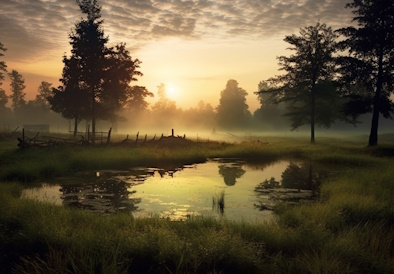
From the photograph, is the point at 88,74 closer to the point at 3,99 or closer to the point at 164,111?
the point at 164,111

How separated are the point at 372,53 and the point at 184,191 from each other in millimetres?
25703

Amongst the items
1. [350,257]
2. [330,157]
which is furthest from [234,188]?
[330,157]

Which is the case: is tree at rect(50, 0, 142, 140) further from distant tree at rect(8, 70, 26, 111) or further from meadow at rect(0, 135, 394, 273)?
distant tree at rect(8, 70, 26, 111)

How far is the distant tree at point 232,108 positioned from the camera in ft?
333

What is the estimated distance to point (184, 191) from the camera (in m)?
15.2

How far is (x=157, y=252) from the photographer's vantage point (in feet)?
23.9

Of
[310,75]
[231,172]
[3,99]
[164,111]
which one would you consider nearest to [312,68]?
[310,75]

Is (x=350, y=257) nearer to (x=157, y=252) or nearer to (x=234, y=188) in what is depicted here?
(x=157, y=252)

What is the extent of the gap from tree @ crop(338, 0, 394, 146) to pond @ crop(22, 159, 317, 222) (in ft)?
45.1

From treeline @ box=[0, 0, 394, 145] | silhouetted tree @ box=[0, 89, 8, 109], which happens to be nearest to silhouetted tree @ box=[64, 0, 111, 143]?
treeline @ box=[0, 0, 394, 145]

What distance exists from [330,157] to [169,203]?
56.9ft

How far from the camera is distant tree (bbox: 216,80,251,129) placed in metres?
102

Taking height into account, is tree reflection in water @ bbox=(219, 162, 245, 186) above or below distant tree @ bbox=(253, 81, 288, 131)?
below

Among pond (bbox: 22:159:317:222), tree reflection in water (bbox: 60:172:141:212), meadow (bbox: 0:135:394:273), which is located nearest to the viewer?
meadow (bbox: 0:135:394:273)
